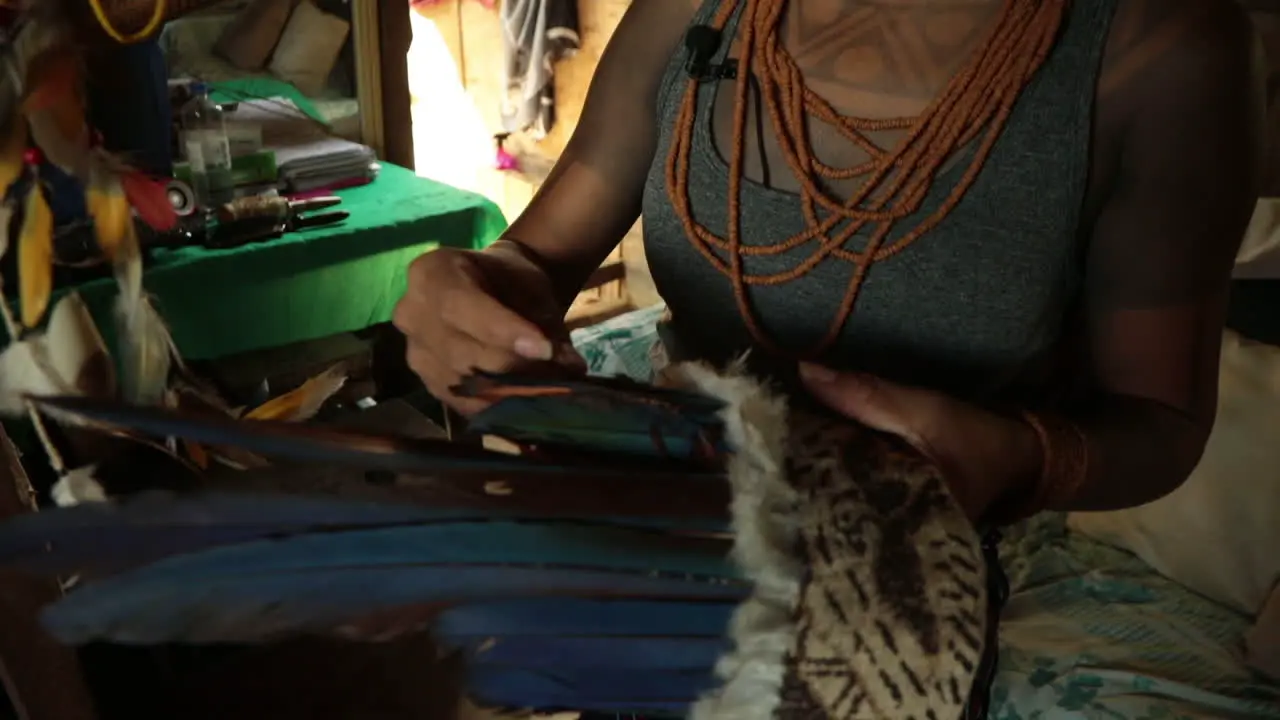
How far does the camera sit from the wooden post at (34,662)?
58 cm

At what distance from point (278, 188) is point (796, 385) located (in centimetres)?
145

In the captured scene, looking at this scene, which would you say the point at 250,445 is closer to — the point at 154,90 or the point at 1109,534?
the point at 154,90

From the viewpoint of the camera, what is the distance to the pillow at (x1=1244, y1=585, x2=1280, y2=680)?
4.09 feet

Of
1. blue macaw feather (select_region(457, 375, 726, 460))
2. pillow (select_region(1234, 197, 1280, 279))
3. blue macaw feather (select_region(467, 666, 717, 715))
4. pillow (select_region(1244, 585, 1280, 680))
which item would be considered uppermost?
blue macaw feather (select_region(457, 375, 726, 460))

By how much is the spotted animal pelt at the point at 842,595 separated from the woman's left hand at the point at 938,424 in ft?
0.16

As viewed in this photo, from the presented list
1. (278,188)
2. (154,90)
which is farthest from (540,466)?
(278,188)

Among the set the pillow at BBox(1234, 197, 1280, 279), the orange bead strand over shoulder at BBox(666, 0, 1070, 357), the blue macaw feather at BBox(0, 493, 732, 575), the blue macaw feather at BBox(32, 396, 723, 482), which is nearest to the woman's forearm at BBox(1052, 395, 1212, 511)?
the orange bead strand over shoulder at BBox(666, 0, 1070, 357)

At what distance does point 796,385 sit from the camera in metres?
0.43

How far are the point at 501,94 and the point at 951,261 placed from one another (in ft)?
7.38

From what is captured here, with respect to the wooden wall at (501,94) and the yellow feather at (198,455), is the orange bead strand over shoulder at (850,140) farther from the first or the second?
the wooden wall at (501,94)

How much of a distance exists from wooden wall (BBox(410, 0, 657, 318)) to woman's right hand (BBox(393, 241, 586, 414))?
1947mm

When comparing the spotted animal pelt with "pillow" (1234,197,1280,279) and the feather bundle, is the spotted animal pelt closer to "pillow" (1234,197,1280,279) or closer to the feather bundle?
the feather bundle

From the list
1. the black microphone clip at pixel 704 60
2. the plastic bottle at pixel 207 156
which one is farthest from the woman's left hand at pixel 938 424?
the plastic bottle at pixel 207 156

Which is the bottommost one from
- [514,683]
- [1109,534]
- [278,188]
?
[1109,534]
